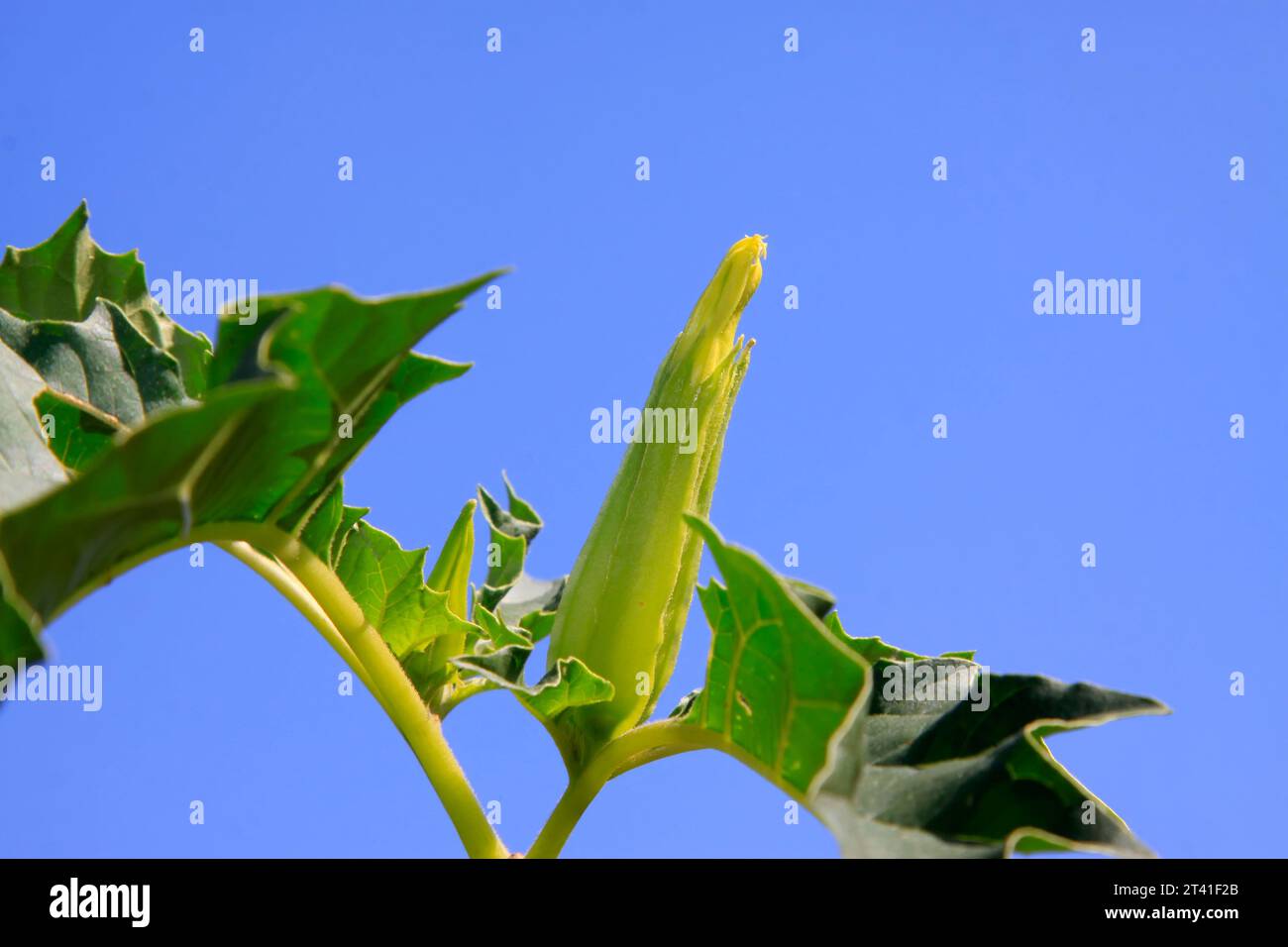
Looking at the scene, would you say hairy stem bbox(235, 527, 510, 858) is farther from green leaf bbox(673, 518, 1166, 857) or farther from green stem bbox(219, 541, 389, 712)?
Result: green leaf bbox(673, 518, 1166, 857)

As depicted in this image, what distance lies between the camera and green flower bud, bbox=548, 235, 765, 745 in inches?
60.8

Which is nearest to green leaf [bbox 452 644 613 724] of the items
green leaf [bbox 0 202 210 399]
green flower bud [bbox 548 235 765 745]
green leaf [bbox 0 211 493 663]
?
green flower bud [bbox 548 235 765 745]

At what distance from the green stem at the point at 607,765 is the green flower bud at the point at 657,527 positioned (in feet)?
0.13

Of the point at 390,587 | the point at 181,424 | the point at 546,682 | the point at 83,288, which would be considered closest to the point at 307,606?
the point at 390,587

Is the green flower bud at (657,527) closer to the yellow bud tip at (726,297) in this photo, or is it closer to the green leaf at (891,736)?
the yellow bud tip at (726,297)

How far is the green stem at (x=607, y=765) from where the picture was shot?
149 centimetres

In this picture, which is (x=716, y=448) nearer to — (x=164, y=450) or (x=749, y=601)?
(x=749, y=601)

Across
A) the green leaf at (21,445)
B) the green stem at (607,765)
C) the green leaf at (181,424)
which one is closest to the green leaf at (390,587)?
the green leaf at (181,424)

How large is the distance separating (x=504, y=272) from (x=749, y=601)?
1.32 ft

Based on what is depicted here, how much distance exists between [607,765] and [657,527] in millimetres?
321

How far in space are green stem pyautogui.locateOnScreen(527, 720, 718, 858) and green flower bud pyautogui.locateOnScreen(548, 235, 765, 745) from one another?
4 centimetres

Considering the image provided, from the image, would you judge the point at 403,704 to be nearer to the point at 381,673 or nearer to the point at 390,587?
the point at 381,673

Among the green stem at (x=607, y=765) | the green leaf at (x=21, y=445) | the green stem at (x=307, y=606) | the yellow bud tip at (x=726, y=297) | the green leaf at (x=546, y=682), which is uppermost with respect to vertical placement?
the yellow bud tip at (x=726, y=297)
